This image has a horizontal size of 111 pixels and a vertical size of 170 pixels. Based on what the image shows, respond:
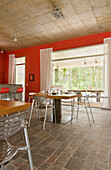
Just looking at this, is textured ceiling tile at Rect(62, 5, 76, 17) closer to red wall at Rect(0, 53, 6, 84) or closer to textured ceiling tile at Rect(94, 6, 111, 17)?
textured ceiling tile at Rect(94, 6, 111, 17)

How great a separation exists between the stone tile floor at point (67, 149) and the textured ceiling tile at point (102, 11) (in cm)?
344

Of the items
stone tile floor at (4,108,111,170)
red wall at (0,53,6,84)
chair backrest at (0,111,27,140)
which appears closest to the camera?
chair backrest at (0,111,27,140)

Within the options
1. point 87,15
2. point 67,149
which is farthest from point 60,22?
point 67,149

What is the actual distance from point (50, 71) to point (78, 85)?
3725 millimetres

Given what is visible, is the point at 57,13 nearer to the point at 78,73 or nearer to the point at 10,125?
the point at 10,125

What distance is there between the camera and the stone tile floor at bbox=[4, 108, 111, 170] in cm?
147

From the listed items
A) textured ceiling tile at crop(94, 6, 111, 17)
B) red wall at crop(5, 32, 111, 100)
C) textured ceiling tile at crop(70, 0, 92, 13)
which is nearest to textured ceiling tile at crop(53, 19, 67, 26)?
textured ceiling tile at crop(70, 0, 92, 13)

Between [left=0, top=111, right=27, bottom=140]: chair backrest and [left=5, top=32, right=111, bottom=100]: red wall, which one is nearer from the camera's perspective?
[left=0, top=111, right=27, bottom=140]: chair backrest

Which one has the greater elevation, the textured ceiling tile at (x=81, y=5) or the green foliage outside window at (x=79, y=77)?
the textured ceiling tile at (x=81, y=5)

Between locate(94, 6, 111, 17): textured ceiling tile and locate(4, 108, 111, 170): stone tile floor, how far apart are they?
3435 mm

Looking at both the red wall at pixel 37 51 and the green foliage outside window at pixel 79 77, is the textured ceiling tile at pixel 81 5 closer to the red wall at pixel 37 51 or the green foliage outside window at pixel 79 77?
the red wall at pixel 37 51

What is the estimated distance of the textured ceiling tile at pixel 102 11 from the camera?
3572 mm

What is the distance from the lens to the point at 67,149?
185cm

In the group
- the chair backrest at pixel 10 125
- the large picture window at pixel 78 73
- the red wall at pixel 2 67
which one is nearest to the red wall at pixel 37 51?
the red wall at pixel 2 67
